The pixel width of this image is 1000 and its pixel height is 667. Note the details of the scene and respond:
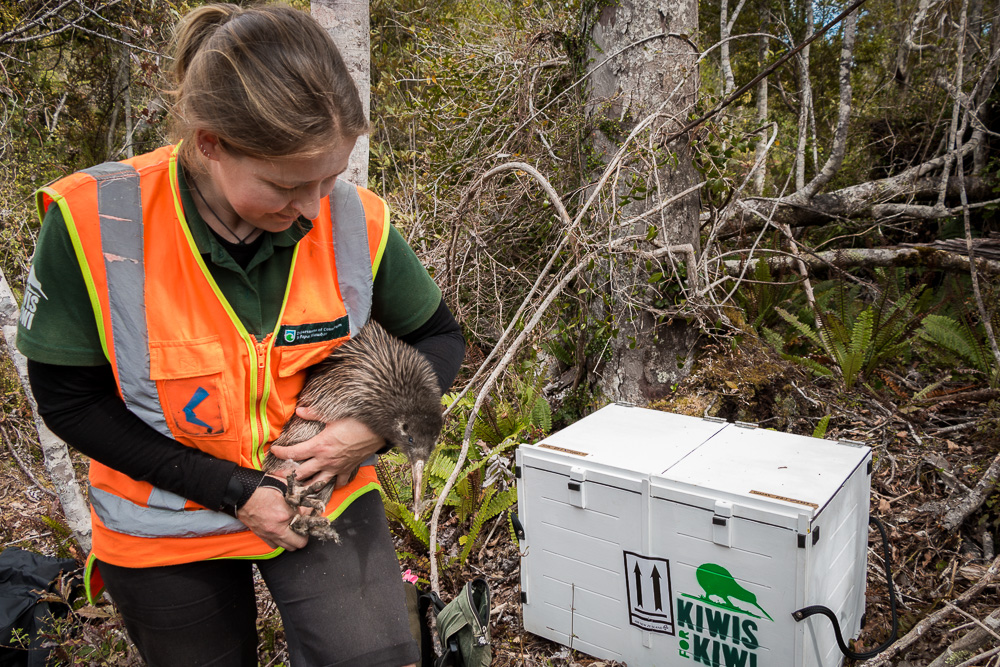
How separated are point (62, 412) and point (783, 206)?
6.42 m

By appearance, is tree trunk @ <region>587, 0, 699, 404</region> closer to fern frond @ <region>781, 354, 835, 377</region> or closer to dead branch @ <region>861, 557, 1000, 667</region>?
fern frond @ <region>781, 354, 835, 377</region>

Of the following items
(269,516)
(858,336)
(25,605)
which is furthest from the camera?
(858,336)

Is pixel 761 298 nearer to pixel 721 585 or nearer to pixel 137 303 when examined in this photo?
pixel 721 585

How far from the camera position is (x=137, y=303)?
1739 mm

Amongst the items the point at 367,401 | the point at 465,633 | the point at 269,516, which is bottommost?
the point at 465,633

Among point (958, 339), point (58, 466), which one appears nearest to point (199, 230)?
point (58, 466)

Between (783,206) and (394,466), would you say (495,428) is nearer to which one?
(394,466)

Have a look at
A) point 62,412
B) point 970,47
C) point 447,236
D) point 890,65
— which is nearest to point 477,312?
point 447,236

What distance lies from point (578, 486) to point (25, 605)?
2800 mm

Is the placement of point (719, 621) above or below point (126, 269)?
below

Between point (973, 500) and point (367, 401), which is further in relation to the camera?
point (973, 500)

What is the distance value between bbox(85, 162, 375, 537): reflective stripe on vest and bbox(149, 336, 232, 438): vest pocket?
0.03 metres

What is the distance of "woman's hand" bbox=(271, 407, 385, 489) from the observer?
208 centimetres

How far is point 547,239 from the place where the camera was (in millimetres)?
5199
